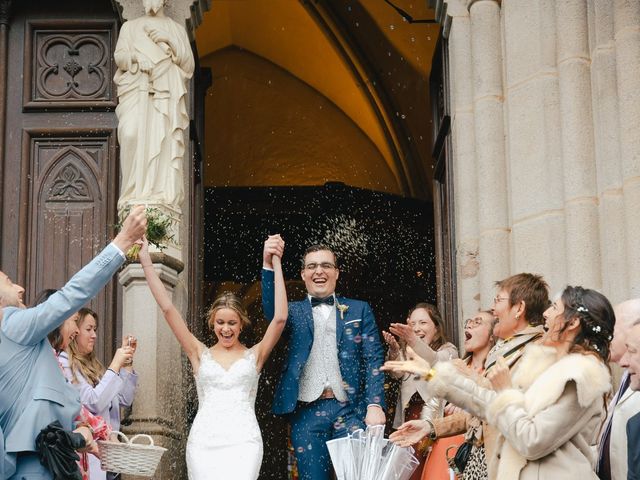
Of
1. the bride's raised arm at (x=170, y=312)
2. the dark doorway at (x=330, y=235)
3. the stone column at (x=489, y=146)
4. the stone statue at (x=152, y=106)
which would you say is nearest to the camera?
the bride's raised arm at (x=170, y=312)

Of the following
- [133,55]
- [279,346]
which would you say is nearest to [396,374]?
[133,55]

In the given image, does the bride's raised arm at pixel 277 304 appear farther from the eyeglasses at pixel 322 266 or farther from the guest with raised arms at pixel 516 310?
the guest with raised arms at pixel 516 310

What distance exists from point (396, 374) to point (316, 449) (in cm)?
88

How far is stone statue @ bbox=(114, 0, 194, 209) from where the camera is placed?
9461 millimetres

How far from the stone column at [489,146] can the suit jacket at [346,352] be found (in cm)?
138

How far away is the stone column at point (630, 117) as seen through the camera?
27.9 feet

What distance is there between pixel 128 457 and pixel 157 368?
6.68 ft

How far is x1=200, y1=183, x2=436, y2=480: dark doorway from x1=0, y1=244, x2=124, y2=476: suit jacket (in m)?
9.28

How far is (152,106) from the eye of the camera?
963 centimetres

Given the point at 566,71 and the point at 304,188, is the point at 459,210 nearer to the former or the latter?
the point at 566,71

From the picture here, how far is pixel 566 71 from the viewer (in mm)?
9188

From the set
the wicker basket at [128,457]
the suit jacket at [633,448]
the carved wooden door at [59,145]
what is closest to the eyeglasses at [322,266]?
the wicker basket at [128,457]

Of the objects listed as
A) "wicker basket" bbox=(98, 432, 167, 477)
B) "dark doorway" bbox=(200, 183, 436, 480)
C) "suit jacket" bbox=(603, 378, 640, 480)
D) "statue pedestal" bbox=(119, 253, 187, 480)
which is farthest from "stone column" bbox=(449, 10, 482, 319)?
"dark doorway" bbox=(200, 183, 436, 480)

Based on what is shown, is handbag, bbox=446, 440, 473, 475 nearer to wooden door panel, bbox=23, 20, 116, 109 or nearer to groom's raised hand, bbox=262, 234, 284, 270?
groom's raised hand, bbox=262, 234, 284, 270
